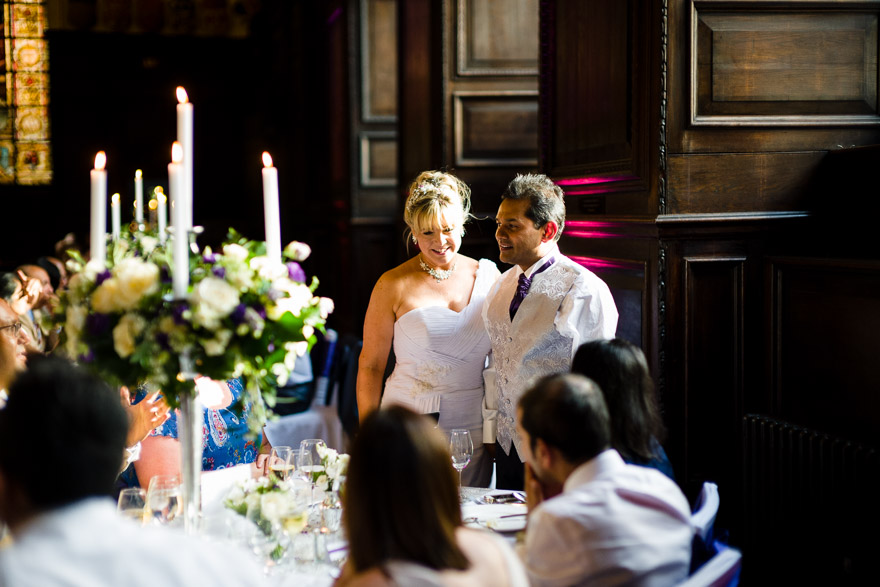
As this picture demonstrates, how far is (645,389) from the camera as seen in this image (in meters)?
2.21

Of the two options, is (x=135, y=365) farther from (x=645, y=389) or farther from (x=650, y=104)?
(x=650, y=104)

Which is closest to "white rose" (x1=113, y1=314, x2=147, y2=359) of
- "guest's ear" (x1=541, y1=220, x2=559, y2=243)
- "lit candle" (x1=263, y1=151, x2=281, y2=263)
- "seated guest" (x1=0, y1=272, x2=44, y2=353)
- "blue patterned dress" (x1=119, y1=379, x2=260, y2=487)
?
"lit candle" (x1=263, y1=151, x2=281, y2=263)

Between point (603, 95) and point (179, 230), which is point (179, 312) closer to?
point (179, 230)

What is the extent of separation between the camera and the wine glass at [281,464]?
2389 millimetres

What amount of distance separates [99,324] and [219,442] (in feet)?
4.63

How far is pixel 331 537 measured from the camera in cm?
228

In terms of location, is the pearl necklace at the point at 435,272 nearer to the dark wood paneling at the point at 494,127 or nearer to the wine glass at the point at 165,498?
the wine glass at the point at 165,498

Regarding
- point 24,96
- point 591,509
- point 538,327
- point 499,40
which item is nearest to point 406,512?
point 591,509

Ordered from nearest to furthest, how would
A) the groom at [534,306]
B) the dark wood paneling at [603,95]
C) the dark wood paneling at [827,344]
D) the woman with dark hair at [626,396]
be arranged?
the woman with dark hair at [626,396], the dark wood paneling at [827,344], the groom at [534,306], the dark wood paneling at [603,95]

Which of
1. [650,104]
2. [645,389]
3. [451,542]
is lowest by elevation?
[451,542]

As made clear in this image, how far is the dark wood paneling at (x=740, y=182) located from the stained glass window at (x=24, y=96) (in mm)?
10779

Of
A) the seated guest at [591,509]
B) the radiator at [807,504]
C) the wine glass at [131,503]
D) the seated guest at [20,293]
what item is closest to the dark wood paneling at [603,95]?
the radiator at [807,504]

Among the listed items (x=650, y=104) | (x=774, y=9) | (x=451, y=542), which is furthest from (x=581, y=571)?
(x=774, y=9)

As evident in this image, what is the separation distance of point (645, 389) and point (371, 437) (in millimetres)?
939
